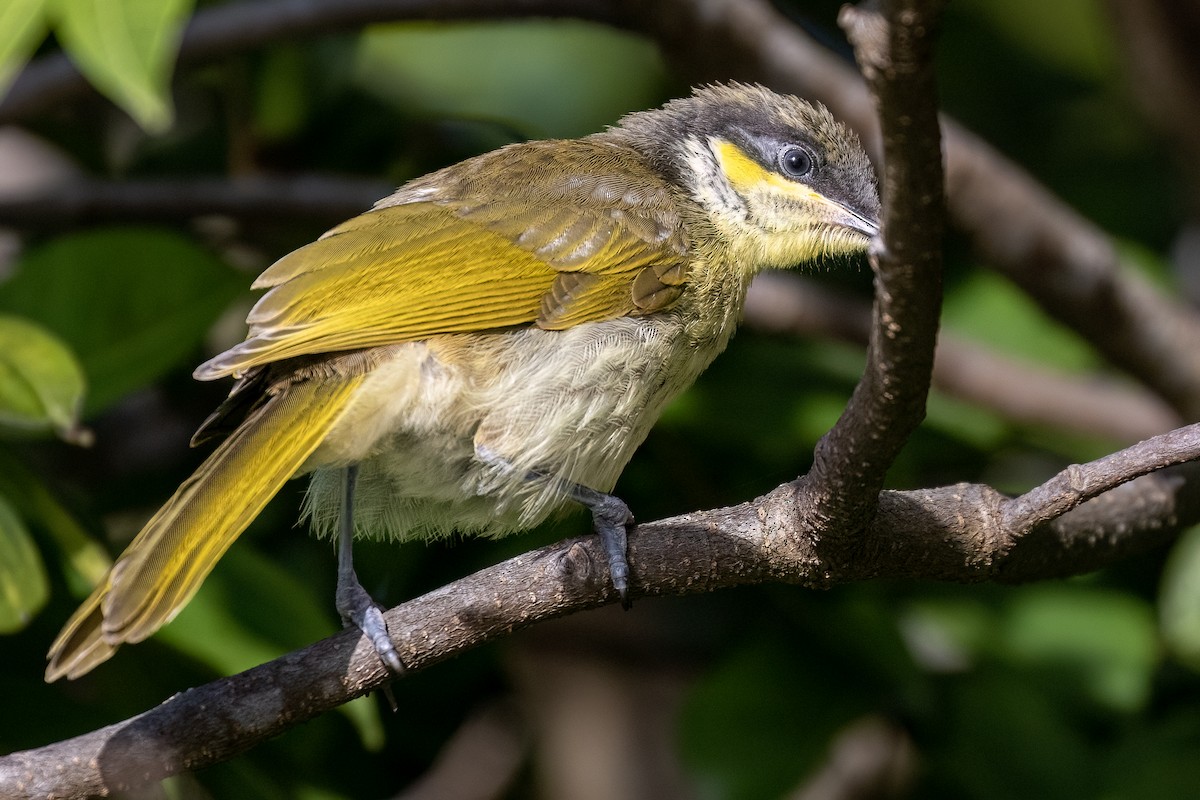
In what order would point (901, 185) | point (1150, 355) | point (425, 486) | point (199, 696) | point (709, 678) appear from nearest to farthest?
point (901, 185), point (199, 696), point (425, 486), point (709, 678), point (1150, 355)

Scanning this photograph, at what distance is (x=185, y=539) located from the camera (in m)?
2.36

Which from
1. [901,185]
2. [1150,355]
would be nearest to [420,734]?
[1150,355]

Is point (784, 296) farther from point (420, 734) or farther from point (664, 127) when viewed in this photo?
point (420, 734)

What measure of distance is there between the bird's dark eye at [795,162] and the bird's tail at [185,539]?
1422 millimetres

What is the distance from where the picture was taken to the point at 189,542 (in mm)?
2357

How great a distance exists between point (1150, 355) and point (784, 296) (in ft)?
3.50

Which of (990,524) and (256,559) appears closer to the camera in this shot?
(990,524)

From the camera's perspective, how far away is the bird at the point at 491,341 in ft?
8.07

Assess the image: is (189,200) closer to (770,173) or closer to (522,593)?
(770,173)

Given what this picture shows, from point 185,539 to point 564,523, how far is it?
5.34 ft

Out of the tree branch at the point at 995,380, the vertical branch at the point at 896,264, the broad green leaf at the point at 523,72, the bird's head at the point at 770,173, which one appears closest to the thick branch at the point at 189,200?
the broad green leaf at the point at 523,72

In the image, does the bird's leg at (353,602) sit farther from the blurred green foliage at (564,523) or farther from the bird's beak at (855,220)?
the bird's beak at (855,220)

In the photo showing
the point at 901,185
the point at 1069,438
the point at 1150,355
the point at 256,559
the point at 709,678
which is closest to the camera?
the point at 901,185

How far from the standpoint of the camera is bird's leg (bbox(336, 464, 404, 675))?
95.3 inches
